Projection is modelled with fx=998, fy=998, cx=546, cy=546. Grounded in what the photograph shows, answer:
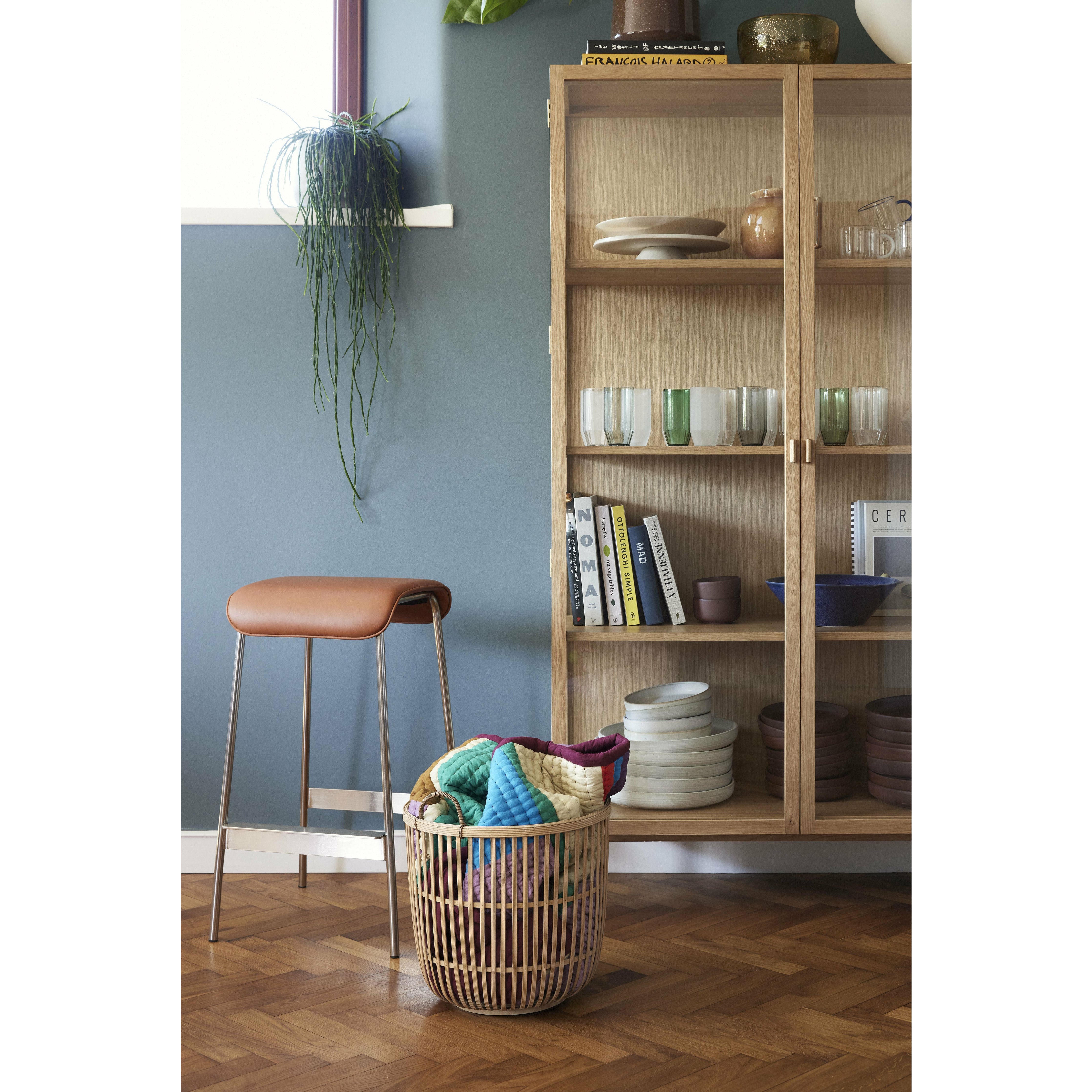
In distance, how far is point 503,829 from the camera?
1677mm

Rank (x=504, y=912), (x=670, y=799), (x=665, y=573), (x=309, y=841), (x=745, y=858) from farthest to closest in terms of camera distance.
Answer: (x=745, y=858), (x=665, y=573), (x=670, y=799), (x=309, y=841), (x=504, y=912)

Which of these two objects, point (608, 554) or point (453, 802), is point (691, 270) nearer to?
point (608, 554)

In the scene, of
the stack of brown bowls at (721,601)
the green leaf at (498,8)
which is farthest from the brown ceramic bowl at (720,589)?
the green leaf at (498,8)

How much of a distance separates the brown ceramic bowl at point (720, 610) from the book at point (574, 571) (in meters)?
0.28

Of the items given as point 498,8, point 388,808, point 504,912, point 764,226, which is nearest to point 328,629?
point 388,808

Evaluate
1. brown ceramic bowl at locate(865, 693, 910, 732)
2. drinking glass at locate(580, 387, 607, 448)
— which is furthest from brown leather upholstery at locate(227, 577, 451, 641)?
brown ceramic bowl at locate(865, 693, 910, 732)

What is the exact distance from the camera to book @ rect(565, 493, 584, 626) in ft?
7.38

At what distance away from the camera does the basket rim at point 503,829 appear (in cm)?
168

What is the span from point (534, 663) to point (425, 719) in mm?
310

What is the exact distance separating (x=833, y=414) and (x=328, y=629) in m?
1.19

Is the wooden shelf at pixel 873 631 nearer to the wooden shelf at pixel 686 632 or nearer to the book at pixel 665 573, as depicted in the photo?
the wooden shelf at pixel 686 632
